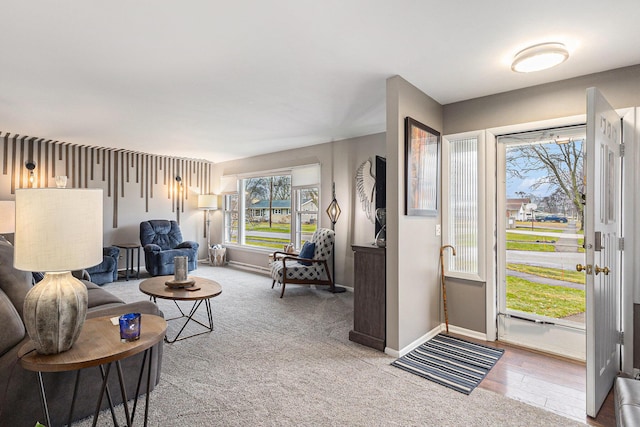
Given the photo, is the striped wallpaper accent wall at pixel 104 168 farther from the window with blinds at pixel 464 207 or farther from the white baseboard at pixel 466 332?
the white baseboard at pixel 466 332

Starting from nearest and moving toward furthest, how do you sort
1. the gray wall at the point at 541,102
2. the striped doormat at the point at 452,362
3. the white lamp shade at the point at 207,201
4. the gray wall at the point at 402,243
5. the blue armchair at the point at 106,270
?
the striped doormat at the point at 452,362 < the gray wall at the point at 541,102 < the gray wall at the point at 402,243 < the blue armchair at the point at 106,270 < the white lamp shade at the point at 207,201

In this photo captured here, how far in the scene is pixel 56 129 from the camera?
4719 millimetres

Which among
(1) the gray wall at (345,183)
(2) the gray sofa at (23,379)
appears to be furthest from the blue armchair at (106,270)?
(2) the gray sofa at (23,379)

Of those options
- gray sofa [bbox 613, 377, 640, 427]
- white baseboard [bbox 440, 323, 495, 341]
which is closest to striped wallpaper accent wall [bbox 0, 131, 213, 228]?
white baseboard [bbox 440, 323, 495, 341]

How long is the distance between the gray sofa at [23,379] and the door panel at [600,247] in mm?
2885

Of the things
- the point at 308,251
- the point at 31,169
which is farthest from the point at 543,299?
the point at 31,169

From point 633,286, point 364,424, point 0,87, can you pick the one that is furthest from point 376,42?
point 0,87

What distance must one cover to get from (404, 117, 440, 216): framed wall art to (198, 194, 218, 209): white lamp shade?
536cm

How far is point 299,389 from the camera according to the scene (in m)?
2.25

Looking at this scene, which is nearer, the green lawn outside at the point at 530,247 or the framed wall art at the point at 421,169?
the framed wall art at the point at 421,169

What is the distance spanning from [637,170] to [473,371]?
201cm

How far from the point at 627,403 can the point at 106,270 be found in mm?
6267

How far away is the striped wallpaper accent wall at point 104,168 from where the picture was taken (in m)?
5.40

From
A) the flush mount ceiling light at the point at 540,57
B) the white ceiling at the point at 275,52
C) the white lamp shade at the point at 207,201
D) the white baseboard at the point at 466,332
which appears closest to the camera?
the white ceiling at the point at 275,52
